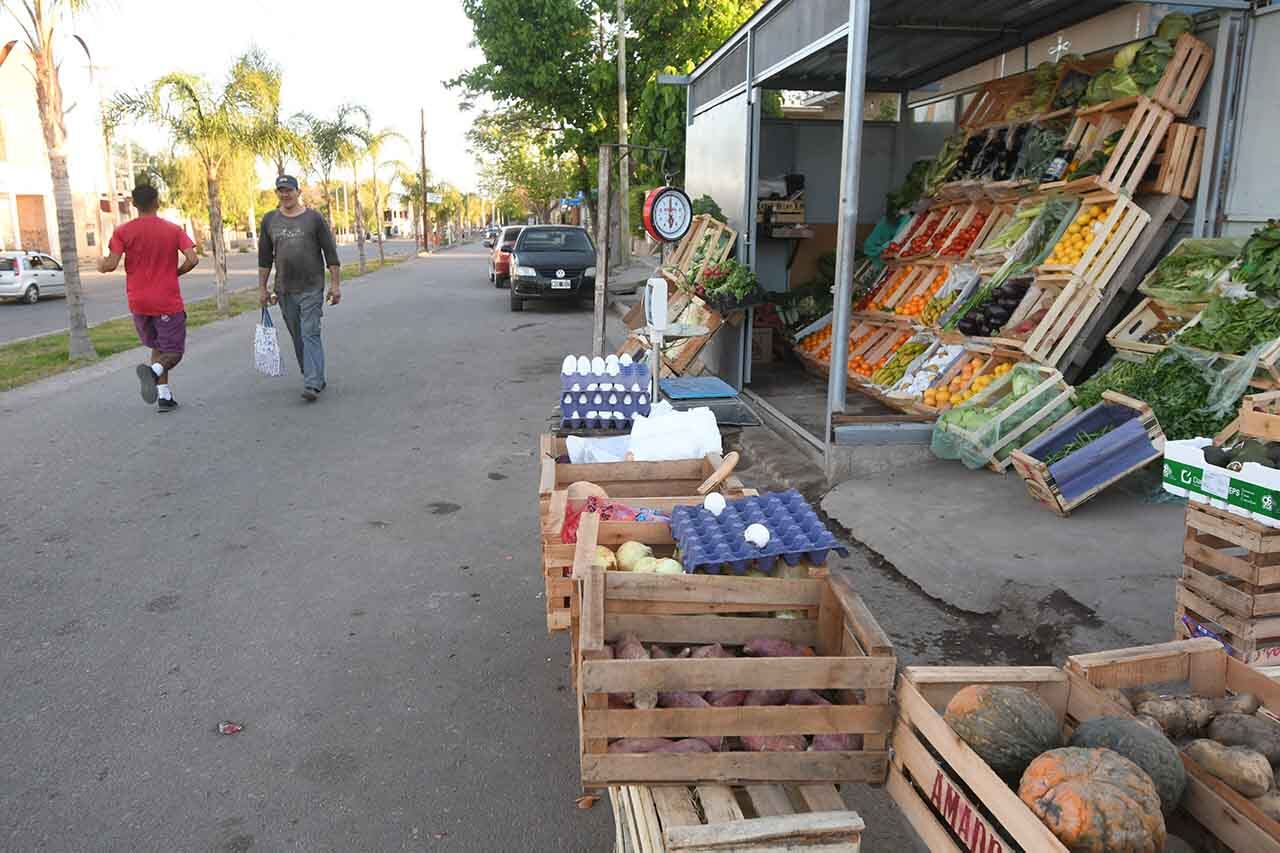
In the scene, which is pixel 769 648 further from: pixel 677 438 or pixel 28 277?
pixel 28 277

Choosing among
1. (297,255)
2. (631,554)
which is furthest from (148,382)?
(631,554)

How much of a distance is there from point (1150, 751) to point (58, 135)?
15233 millimetres

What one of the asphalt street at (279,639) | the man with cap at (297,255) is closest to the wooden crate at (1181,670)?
the asphalt street at (279,639)

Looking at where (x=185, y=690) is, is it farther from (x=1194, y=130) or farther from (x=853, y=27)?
(x=1194, y=130)

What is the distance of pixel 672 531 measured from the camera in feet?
11.1

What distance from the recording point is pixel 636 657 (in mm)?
2707

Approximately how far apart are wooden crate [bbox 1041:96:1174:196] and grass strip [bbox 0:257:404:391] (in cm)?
1165

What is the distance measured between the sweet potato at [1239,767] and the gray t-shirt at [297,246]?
29.4 ft

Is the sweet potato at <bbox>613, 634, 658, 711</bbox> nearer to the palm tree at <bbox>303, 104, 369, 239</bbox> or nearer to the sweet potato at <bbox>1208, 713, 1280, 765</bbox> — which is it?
the sweet potato at <bbox>1208, 713, 1280, 765</bbox>

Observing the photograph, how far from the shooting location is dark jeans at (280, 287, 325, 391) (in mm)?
9508

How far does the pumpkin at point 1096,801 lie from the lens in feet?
5.96

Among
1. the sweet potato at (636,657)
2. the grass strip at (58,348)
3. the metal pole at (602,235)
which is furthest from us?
the grass strip at (58,348)

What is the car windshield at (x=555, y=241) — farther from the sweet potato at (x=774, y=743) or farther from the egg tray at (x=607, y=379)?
the sweet potato at (x=774, y=743)

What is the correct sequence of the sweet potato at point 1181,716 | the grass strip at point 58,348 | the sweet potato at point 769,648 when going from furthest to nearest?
the grass strip at point 58,348 < the sweet potato at point 769,648 < the sweet potato at point 1181,716
